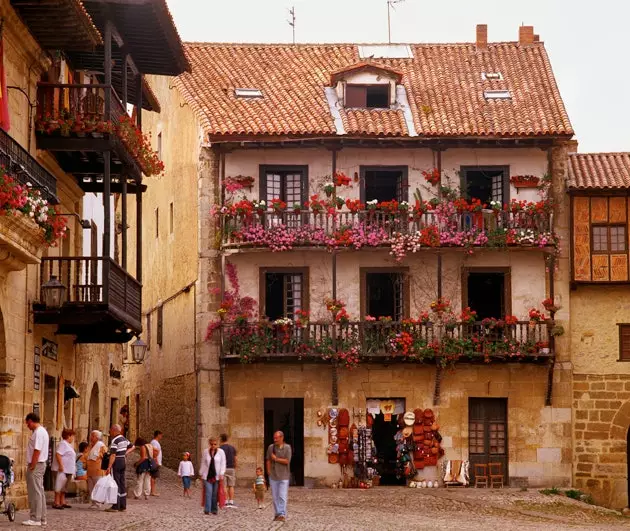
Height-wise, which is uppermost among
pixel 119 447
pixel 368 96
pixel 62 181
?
pixel 368 96

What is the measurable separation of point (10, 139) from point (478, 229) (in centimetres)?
1884

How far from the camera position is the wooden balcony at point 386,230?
3816cm

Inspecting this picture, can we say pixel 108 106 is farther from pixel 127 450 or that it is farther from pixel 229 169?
pixel 229 169

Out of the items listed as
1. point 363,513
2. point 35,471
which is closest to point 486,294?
point 363,513

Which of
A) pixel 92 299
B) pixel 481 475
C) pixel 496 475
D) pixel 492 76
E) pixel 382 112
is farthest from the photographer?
pixel 492 76

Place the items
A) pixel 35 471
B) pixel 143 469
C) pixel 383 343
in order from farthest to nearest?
pixel 383 343, pixel 143 469, pixel 35 471

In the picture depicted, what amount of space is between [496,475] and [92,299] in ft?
50.1

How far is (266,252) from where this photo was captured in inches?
1534

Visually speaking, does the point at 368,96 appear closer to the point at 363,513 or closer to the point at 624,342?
the point at 624,342

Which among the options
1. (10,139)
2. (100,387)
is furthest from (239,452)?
(10,139)

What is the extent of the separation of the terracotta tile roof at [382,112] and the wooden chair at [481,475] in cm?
849

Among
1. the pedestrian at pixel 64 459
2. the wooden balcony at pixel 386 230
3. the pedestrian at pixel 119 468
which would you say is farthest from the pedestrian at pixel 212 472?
→ the wooden balcony at pixel 386 230

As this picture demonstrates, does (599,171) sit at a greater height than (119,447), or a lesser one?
greater

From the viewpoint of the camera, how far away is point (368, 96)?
41.0m
